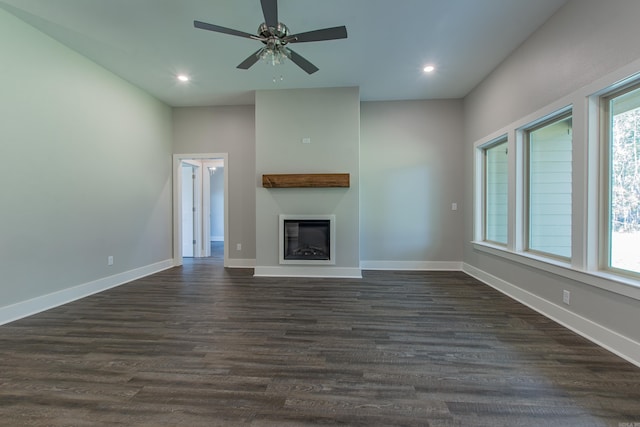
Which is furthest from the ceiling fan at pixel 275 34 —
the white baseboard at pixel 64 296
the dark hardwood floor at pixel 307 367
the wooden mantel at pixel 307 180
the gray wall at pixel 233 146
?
the white baseboard at pixel 64 296

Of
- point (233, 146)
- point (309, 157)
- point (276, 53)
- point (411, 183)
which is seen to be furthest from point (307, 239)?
point (276, 53)

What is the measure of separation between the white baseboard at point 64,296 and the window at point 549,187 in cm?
543

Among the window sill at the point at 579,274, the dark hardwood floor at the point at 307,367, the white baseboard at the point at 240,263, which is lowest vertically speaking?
the dark hardwood floor at the point at 307,367

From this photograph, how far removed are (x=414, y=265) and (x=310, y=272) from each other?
1.90 m

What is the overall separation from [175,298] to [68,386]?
5.42ft

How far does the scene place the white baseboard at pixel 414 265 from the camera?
4.72 metres

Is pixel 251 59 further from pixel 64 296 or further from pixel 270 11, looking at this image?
pixel 64 296

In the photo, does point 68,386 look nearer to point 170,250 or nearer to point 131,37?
point 131,37

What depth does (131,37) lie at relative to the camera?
9.66ft

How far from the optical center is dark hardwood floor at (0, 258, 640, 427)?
4.64 feet

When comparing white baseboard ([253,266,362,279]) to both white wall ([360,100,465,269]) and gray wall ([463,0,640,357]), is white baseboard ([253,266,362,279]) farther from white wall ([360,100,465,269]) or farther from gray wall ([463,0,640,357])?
gray wall ([463,0,640,357])

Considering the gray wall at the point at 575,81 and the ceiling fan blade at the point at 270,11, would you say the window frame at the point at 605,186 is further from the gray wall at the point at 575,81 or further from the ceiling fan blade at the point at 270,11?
the ceiling fan blade at the point at 270,11

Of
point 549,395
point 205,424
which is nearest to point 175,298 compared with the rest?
point 205,424

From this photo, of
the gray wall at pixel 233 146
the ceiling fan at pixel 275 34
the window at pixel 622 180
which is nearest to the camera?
the window at pixel 622 180
